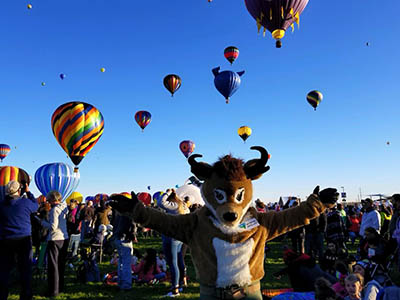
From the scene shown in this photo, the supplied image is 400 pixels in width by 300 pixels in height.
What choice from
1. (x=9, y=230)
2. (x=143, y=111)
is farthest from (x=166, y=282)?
(x=143, y=111)

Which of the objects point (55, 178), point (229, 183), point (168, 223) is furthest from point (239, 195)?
point (55, 178)

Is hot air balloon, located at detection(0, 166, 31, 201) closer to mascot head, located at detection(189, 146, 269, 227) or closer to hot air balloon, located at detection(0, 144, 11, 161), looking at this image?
mascot head, located at detection(189, 146, 269, 227)

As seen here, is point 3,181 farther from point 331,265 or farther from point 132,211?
point 331,265

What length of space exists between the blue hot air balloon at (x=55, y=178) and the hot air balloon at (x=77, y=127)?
3.82 meters

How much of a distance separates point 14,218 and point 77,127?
33.4ft

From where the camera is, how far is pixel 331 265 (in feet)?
20.5

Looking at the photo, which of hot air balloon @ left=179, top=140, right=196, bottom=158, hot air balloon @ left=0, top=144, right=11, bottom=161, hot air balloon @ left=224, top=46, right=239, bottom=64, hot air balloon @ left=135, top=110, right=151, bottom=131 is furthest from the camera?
hot air balloon @ left=0, top=144, right=11, bottom=161

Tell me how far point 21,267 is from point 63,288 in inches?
74.0

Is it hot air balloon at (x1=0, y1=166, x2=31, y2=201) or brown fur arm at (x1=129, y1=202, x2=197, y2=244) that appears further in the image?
hot air balloon at (x1=0, y1=166, x2=31, y2=201)

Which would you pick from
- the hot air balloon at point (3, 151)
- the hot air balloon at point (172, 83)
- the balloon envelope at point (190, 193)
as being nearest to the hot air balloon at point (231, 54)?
the hot air balloon at point (172, 83)

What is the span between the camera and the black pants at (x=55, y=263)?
5746 millimetres

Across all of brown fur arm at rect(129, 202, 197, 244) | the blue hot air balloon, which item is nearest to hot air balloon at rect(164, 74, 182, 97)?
the blue hot air balloon

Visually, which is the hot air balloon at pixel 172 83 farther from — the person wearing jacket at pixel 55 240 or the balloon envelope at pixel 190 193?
the person wearing jacket at pixel 55 240

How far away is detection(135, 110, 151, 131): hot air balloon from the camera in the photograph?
26.9 meters
